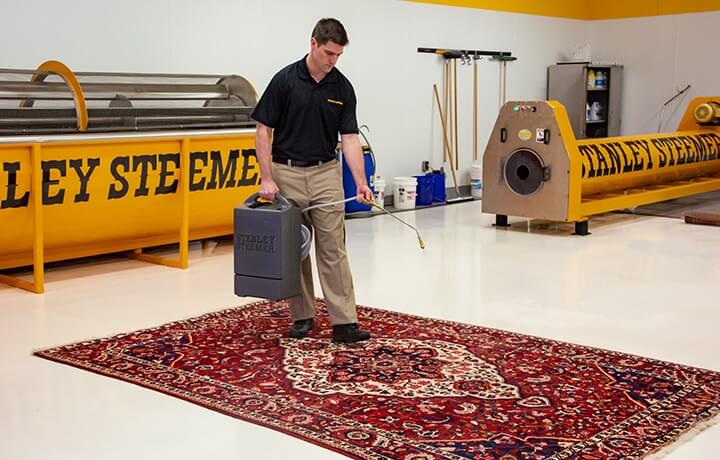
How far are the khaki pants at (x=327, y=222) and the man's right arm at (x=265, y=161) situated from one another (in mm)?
104

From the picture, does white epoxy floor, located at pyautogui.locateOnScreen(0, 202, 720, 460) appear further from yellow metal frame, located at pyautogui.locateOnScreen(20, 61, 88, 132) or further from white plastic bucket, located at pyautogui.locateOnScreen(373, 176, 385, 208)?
yellow metal frame, located at pyautogui.locateOnScreen(20, 61, 88, 132)

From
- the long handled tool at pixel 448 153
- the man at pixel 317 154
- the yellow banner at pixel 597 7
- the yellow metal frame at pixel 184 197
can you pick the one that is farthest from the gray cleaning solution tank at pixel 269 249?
the yellow banner at pixel 597 7

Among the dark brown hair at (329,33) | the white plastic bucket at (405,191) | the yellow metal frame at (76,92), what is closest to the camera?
the dark brown hair at (329,33)

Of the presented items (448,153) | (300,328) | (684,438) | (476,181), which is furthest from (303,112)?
(476,181)

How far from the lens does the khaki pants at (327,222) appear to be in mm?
4750

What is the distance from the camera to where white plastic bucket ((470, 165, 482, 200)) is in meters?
11.4

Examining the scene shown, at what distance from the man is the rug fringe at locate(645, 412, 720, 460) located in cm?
180

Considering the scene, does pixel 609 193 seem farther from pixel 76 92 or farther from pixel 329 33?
pixel 329 33

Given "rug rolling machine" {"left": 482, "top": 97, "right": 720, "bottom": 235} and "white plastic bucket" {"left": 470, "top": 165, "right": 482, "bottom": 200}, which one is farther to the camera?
"white plastic bucket" {"left": 470, "top": 165, "right": 482, "bottom": 200}

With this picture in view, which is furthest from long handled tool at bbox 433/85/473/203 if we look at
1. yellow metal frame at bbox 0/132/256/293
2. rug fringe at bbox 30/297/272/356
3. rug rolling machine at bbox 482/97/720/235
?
rug fringe at bbox 30/297/272/356

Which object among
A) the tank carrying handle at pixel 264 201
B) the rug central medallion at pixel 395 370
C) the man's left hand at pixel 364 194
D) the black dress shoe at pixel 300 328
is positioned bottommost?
the rug central medallion at pixel 395 370

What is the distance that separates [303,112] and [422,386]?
1529mm

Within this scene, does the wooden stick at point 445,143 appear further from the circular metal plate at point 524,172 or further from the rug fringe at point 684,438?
the rug fringe at point 684,438

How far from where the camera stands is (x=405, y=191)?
1019cm
